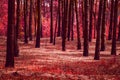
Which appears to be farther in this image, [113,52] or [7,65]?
[113,52]

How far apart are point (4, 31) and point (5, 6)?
487 cm

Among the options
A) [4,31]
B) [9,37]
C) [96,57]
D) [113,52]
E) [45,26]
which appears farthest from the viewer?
[45,26]

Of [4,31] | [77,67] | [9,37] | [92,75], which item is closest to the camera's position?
[92,75]

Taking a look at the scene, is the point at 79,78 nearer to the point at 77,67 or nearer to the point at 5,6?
the point at 77,67

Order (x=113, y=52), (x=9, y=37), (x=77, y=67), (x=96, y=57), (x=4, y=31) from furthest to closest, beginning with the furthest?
1. (x=4, y=31)
2. (x=113, y=52)
3. (x=96, y=57)
4. (x=77, y=67)
5. (x=9, y=37)

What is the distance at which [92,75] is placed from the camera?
1684cm

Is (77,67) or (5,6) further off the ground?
(5,6)

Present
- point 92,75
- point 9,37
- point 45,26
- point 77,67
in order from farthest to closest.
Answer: point 45,26, point 77,67, point 9,37, point 92,75

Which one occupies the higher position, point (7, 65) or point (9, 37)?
point (9, 37)

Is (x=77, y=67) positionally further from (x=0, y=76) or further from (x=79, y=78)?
(x=0, y=76)

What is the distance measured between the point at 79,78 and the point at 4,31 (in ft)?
151

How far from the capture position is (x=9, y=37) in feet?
60.1

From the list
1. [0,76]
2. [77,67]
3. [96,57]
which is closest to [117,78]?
[77,67]

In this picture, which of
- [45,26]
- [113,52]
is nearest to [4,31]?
[45,26]
